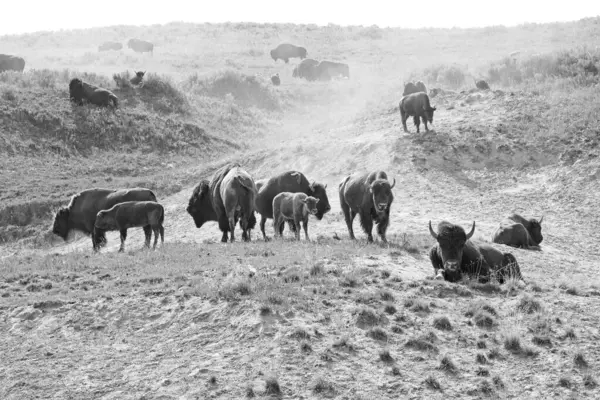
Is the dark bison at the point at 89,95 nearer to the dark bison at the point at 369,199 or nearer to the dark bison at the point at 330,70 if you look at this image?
the dark bison at the point at 369,199

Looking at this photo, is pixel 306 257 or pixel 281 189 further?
pixel 281 189

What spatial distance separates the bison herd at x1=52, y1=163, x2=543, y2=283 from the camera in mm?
13445

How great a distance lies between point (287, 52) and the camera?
2704 inches

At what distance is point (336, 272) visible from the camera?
12.9 meters

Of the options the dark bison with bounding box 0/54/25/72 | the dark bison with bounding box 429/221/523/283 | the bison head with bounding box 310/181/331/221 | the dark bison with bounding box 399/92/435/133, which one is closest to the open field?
the dark bison with bounding box 429/221/523/283

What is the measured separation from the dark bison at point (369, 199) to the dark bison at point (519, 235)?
129 inches

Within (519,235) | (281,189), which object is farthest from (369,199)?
(281,189)

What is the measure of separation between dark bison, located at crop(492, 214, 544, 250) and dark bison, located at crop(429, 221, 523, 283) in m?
4.16

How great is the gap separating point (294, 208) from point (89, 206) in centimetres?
603

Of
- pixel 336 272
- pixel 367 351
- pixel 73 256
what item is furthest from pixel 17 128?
pixel 367 351

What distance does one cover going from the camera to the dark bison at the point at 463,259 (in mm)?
12953

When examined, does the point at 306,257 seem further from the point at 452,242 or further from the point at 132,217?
the point at 132,217

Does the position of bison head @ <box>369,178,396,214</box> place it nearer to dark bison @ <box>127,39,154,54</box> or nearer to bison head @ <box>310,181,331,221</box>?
bison head @ <box>310,181,331,221</box>

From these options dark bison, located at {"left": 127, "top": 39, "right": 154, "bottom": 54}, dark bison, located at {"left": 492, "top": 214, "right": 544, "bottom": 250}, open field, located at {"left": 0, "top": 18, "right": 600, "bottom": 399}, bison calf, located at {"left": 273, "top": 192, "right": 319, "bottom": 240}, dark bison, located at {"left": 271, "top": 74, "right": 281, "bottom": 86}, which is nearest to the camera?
open field, located at {"left": 0, "top": 18, "right": 600, "bottom": 399}
